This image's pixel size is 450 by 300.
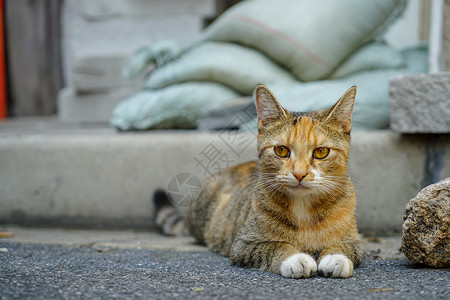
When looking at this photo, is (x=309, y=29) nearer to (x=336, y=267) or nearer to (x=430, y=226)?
(x=430, y=226)

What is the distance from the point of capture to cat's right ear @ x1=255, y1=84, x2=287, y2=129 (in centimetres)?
249

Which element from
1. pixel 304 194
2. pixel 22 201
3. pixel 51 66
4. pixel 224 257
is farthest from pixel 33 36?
pixel 304 194

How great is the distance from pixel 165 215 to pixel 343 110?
164 centimetres

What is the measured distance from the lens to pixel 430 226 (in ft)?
7.57

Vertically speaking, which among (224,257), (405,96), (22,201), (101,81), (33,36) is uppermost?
(33,36)

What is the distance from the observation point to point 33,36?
20.9 feet

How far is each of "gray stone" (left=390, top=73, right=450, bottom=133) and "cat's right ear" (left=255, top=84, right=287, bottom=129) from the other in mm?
1112

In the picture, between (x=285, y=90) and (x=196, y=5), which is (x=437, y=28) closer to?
(x=285, y=90)

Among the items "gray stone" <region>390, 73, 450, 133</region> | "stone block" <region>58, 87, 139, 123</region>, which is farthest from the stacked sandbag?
"stone block" <region>58, 87, 139, 123</region>

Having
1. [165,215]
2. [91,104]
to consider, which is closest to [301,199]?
[165,215]

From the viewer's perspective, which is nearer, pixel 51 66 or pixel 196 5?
pixel 196 5

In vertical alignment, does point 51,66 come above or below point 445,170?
above

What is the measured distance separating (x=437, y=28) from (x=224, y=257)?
2257mm

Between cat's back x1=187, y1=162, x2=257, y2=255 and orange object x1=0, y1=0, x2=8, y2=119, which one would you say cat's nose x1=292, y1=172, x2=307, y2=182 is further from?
orange object x1=0, y1=0, x2=8, y2=119
